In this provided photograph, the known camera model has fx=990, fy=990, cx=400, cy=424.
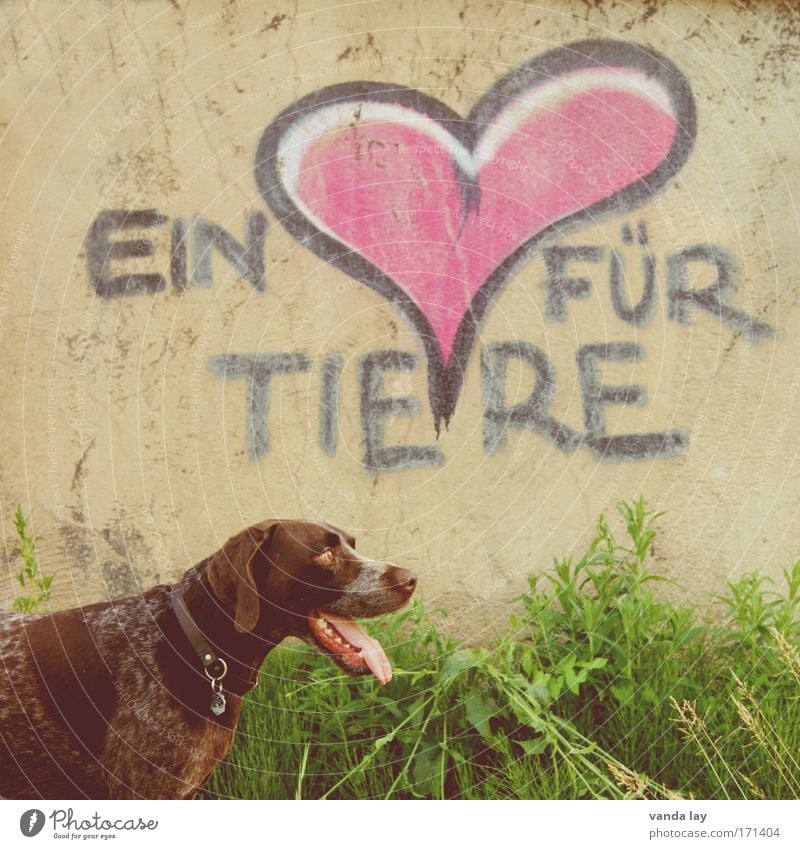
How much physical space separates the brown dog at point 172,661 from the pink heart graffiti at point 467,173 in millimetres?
1290

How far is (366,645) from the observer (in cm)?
324

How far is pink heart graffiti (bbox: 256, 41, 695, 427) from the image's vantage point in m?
4.05

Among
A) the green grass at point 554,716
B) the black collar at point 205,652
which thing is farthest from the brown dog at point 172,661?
the green grass at point 554,716

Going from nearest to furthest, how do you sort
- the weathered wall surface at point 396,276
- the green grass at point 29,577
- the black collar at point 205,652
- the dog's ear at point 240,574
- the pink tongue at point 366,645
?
the dog's ear at point 240,574
the black collar at point 205,652
the pink tongue at point 366,645
the green grass at point 29,577
the weathered wall surface at point 396,276

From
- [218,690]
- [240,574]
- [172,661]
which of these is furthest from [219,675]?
[240,574]

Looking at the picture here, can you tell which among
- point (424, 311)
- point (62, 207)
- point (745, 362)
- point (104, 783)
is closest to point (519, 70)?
point (424, 311)

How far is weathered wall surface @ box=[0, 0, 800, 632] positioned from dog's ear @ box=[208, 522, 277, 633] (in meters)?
1.17

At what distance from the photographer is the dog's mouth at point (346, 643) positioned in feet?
9.91

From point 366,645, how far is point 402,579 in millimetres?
338

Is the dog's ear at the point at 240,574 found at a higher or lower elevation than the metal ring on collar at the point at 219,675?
higher

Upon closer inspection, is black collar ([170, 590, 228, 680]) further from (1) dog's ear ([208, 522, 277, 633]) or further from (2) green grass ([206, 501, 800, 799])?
(2) green grass ([206, 501, 800, 799])

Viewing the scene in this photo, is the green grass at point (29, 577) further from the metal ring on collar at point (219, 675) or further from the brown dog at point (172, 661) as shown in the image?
the metal ring on collar at point (219, 675)

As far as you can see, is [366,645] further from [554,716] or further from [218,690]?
[554,716]

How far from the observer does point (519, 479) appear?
421cm
